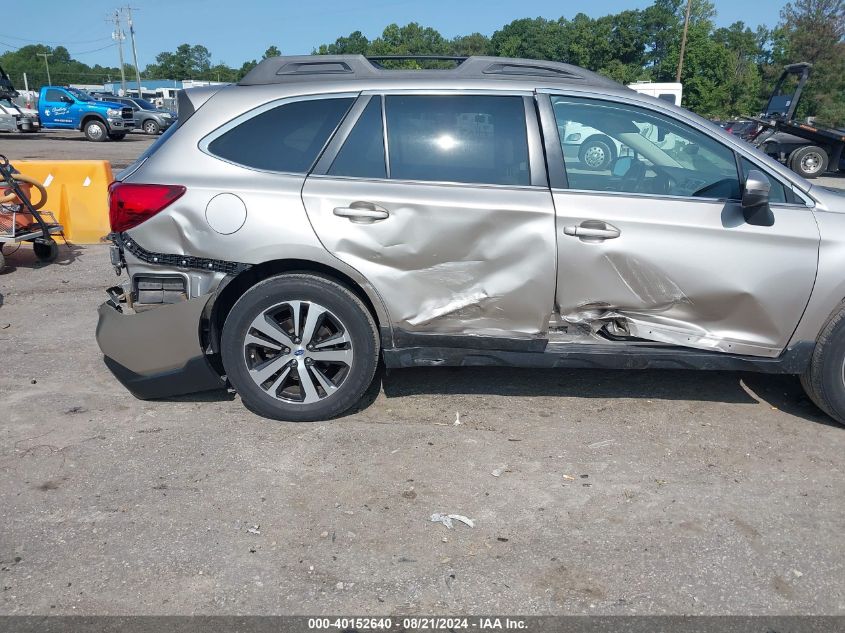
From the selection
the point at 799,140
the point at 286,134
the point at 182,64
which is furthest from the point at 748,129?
the point at 182,64

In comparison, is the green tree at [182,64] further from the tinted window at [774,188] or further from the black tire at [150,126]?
the tinted window at [774,188]

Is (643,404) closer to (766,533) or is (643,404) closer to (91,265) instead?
(766,533)

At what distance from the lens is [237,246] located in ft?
12.4

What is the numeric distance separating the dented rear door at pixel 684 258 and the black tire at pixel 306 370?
1.11 metres

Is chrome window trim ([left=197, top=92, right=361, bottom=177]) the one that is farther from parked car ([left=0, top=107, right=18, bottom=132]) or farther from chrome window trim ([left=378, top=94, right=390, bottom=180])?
parked car ([left=0, top=107, right=18, bottom=132])

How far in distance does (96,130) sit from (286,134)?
28.5 m

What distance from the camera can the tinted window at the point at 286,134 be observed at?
12.8ft

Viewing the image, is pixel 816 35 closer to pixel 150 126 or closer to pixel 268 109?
pixel 150 126

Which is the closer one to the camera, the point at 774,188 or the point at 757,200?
the point at 757,200

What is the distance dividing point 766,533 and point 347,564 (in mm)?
1822

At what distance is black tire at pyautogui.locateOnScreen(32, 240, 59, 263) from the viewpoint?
7.63 meters

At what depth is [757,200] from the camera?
11.9ft

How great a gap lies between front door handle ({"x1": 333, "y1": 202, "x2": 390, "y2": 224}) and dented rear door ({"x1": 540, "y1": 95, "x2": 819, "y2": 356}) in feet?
3.11

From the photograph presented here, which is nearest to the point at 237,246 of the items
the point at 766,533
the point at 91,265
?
the point at 766,533
